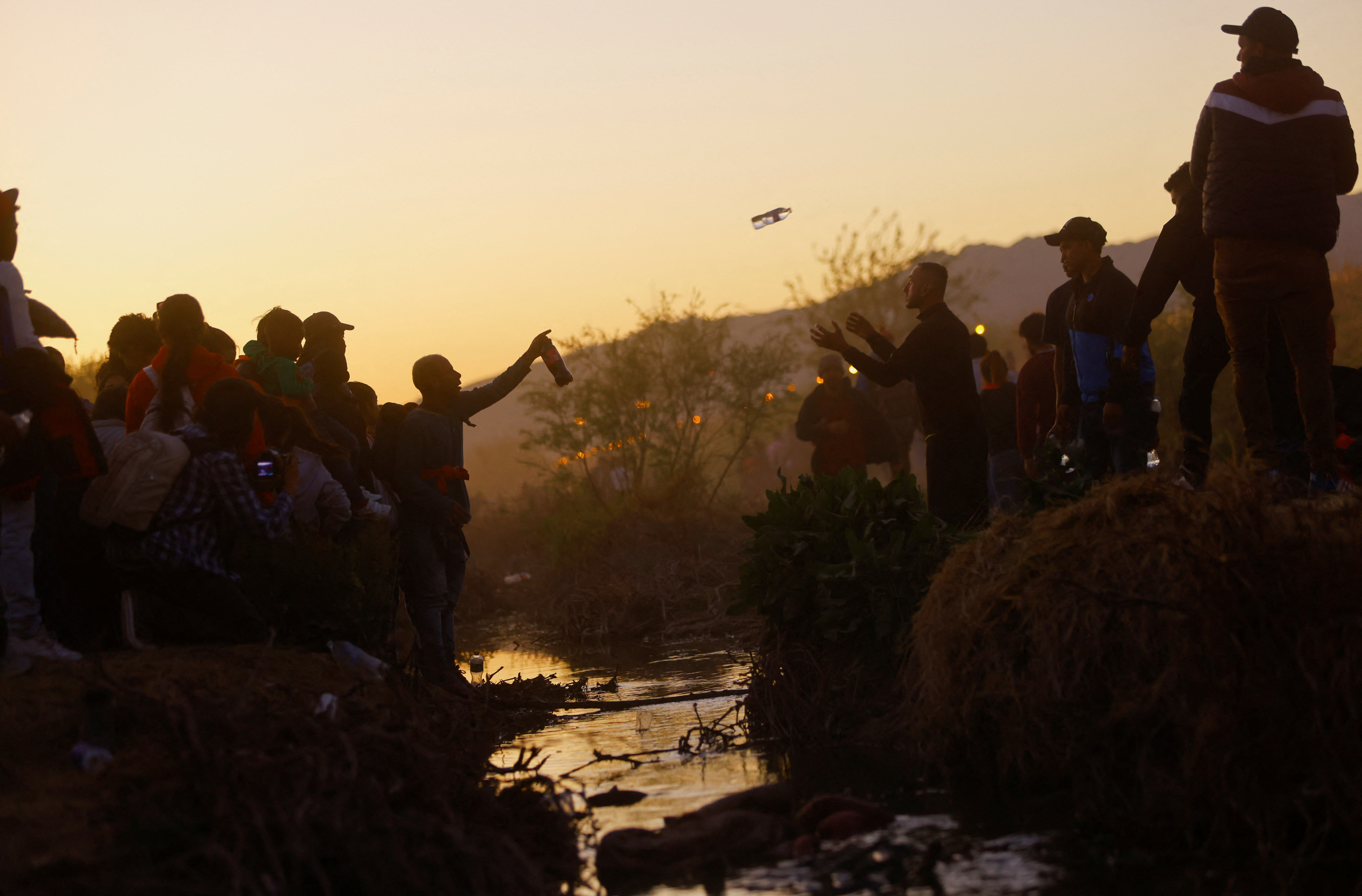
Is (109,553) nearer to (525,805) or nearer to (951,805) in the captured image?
(525,805)

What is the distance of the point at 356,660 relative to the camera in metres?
5.89

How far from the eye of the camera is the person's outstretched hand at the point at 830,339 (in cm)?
701

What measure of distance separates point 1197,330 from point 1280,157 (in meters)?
1.06

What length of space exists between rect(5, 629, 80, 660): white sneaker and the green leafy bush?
315cm

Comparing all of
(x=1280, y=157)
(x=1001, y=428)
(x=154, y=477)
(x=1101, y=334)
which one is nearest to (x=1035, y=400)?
(x=1001, y=428)

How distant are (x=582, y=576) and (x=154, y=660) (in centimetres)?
1028

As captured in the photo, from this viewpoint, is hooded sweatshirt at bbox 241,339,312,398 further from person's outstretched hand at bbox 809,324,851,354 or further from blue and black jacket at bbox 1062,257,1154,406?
blue and black jacket at bbox 1062,257,1154,406

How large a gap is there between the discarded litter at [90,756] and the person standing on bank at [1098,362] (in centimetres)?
472

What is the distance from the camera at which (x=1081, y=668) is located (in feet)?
14.2

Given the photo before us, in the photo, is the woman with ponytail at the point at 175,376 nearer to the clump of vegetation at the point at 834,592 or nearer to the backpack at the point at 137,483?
the backpack at the point at 137,483

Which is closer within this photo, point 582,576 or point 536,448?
point 582,576

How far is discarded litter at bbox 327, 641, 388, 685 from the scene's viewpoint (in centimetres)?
564

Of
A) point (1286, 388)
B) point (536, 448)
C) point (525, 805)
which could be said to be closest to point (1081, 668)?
point (525, 805)

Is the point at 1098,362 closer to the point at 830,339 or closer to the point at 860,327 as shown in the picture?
the point at 860,327
